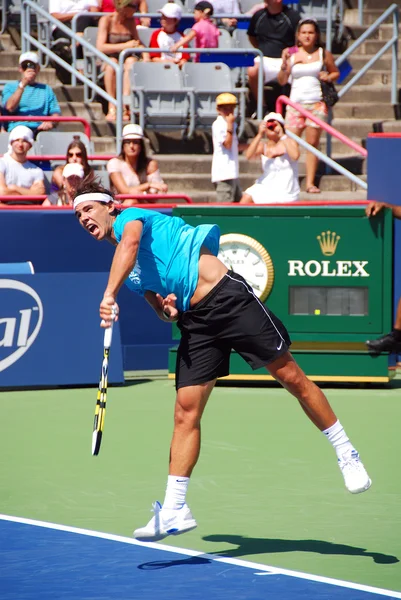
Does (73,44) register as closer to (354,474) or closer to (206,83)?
(206,83)

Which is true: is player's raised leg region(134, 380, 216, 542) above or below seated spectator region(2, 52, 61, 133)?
below

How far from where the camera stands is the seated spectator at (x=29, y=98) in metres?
14.9

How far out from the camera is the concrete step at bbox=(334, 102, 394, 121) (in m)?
17.6

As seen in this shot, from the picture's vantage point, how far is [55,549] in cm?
609

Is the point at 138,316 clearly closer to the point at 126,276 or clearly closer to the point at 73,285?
the point at 73,285

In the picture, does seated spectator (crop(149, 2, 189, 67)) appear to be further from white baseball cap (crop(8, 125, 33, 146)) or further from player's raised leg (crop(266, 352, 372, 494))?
player's raised leg (crop(266, 352, 372, 494))

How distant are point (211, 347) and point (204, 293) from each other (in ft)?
0.88

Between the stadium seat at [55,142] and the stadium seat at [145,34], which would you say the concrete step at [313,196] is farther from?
the stadium seat at [145,34]

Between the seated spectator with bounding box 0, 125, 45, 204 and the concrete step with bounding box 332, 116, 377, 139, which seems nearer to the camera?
the seated spectator with bounding box 0, 125, 45, 204

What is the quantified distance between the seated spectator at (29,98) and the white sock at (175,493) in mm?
9576

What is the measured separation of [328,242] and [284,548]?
5574 millimetres

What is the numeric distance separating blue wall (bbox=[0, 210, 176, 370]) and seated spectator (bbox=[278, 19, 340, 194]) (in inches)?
156

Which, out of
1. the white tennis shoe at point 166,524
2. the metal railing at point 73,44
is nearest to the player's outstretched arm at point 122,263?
the white tennis shoe at point 166,524

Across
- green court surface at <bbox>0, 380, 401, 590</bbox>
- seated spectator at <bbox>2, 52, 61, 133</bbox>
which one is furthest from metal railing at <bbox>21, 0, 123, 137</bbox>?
green court surface at <bbox>0, 380, 401, 590</bbox>
